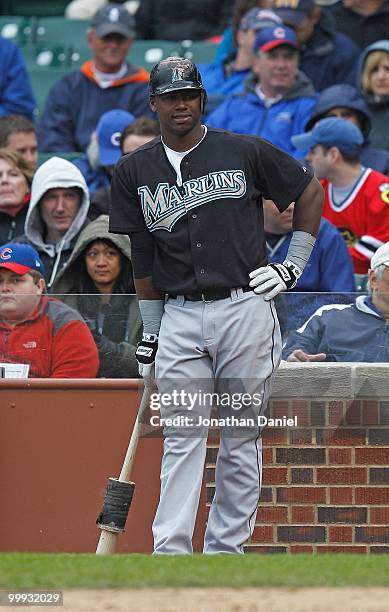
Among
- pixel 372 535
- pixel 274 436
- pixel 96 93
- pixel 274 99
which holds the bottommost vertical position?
pixel 372 535

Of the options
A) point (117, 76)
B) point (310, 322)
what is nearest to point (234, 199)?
point (310, 322)

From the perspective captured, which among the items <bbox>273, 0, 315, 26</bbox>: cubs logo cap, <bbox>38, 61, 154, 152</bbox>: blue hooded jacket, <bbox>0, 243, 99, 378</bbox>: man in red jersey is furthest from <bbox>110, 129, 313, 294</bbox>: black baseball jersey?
<bbox>273, 0, 315, 26</bbox>: cubs logo cap

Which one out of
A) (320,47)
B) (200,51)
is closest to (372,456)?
(320,47)

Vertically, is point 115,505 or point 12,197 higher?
point 12,197

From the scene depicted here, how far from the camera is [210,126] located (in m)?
8.75

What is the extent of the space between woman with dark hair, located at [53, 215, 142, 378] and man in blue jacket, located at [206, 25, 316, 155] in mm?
2011

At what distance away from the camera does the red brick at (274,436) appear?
621 centimetres

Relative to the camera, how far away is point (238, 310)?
5332 millimetres

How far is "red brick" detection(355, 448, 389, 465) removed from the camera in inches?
244

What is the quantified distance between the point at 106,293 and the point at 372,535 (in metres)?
2.02

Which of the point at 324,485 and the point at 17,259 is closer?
the point at 324,485

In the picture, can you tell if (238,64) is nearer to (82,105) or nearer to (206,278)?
(82,105)

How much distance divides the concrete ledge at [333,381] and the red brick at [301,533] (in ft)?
2.03

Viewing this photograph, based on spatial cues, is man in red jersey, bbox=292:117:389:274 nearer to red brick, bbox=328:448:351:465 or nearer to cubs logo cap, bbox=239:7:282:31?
cubs logo cap, bbox=239:7:282:31
